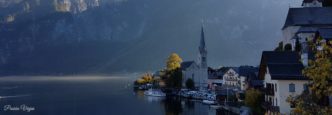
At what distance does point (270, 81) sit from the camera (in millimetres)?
46438

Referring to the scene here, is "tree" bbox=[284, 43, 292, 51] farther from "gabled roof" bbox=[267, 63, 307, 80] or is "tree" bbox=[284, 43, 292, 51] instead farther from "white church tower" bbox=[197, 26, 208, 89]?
"white church tower" bbox=[197, 26, 208, 89]

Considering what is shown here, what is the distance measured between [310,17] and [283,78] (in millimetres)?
35672

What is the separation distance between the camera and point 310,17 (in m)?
74.1

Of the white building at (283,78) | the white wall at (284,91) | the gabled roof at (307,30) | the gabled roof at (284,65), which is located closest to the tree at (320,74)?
the white building at (283,78)

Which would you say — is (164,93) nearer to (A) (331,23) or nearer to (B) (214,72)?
(B) (214,72)

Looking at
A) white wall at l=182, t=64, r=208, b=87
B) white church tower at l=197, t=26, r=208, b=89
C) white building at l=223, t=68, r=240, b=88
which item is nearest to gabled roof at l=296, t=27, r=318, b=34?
white building at l=223, t=68, r=240, b=88

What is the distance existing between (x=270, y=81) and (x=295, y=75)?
13.5ft

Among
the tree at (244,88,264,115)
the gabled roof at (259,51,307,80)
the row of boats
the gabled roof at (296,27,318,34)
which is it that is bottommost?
the row of boats

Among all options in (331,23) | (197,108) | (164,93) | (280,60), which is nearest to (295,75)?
(280,60)

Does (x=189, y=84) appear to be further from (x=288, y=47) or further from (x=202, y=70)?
(x=288, y=47)

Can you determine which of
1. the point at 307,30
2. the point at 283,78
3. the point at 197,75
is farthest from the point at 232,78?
the point at 283,78

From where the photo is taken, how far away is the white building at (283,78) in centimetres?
4297

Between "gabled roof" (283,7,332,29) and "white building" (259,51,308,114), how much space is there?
31.0 m

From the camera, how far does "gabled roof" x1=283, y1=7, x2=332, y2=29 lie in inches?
2872
